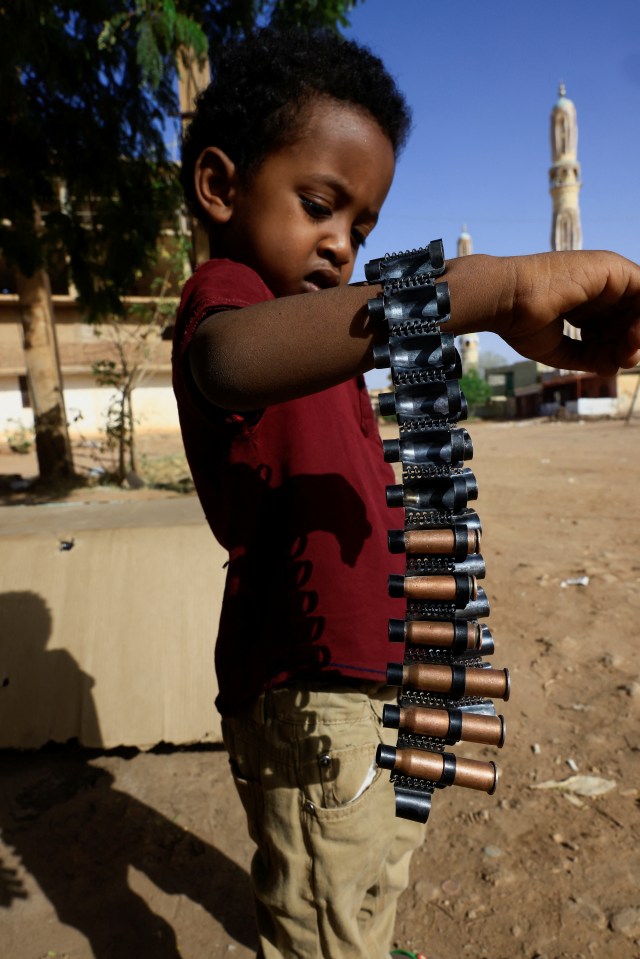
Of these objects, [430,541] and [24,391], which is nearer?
[430,541]

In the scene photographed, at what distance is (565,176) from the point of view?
4541 cm

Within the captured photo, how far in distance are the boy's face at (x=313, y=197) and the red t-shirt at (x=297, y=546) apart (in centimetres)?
24

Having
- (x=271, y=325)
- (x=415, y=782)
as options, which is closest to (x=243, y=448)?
(x=271, y=325)

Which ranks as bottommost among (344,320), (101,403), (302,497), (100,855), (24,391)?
(100,855)

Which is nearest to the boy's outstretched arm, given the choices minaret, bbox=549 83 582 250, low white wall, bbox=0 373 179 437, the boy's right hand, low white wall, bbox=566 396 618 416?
the boy's right hand

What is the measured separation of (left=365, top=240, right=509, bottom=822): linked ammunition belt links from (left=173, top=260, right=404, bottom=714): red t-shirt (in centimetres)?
37

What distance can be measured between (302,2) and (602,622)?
18.6ft

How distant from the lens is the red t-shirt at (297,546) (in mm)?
1186

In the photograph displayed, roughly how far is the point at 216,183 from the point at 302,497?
0.56 m

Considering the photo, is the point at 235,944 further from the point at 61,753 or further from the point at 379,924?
the point at 61,753

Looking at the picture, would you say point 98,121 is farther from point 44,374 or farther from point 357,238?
point 357,238

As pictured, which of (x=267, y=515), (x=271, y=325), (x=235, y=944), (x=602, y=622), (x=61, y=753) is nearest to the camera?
(x=271, y=325)

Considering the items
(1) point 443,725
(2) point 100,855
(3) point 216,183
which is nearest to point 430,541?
(1) point 443,725

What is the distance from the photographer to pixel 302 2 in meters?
6.06
